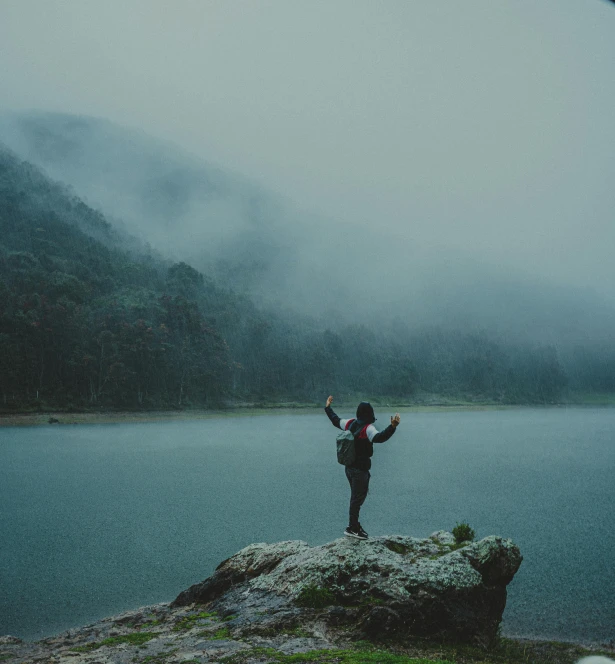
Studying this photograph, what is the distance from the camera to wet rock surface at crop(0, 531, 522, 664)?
818 cm

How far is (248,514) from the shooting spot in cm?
2431

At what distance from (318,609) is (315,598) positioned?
0.74 ft

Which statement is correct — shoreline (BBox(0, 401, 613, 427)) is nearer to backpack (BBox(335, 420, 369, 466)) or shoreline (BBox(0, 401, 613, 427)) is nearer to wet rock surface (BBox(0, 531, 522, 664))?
wet rock surface (BBox(0, 531, 522, 664))

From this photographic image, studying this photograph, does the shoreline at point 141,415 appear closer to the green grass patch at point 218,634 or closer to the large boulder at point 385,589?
the large boulder at point 385,589

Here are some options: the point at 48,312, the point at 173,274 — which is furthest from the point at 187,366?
the point at 173,274

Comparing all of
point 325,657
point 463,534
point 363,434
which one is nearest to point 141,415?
point 463,534

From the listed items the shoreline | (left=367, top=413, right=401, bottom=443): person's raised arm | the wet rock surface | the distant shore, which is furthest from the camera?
the distant shore

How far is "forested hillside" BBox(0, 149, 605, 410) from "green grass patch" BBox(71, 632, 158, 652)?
3763 inches

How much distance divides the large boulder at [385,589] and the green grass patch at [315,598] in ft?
0.05

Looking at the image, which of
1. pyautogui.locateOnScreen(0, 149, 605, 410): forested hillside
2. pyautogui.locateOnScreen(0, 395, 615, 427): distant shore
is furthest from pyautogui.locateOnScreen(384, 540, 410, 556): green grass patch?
pyautogui.locateOnScreen(0, 149, 605, 410): forested hillside

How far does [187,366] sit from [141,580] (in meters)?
113

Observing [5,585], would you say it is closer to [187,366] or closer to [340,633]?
[340,633]

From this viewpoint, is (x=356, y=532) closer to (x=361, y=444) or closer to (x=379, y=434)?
(x=361, y=444)

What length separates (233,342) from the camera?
16900cm
